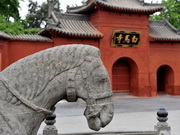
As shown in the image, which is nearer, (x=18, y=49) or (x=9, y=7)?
(x=18, y=49)

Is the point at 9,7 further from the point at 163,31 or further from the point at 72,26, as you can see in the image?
the point at 163,31

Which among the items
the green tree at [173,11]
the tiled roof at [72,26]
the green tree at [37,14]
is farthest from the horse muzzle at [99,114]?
the green tree at [37,14]

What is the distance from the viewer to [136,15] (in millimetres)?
16188

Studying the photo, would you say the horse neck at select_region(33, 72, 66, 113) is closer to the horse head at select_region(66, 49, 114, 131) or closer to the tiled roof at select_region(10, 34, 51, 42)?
the horse head at select_region(66, 49, 114, 131)

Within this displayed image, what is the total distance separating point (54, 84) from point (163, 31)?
17.0m

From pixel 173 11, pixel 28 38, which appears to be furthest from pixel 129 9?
pixel 173 11

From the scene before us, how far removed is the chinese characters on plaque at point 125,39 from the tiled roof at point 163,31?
1.30 m

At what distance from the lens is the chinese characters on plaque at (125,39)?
15.5 metres

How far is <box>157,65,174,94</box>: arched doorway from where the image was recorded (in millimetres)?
17609

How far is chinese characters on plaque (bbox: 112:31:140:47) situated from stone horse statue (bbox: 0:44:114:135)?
13612 millimetres

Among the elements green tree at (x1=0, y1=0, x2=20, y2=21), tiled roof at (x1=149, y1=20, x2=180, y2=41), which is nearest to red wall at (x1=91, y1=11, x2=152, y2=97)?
tiled roof at (x1=149, y1=20, x2=180, y2=41)

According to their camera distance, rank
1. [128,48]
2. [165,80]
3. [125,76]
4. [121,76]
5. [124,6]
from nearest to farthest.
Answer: [124,6], [128,48], [121,76], [125,76], [165,80]

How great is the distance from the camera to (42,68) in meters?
1.95

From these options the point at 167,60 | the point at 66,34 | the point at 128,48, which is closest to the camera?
the point at 66,34
